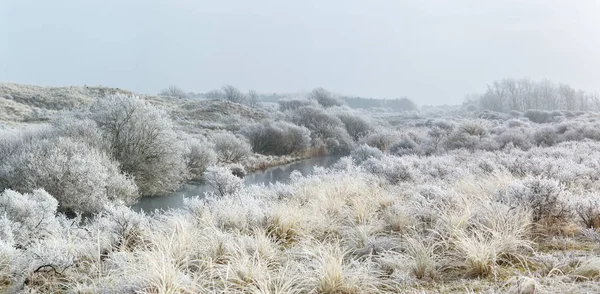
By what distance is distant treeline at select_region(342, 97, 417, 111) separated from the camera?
475 ft

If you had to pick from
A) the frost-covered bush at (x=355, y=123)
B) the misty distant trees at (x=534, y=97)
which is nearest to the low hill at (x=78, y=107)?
the frost-covered bush at (x=355, y=123)

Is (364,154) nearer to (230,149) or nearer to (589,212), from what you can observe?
(230,149)

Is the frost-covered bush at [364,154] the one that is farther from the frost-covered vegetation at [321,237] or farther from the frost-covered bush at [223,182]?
the frost-covered bush at [223,182]

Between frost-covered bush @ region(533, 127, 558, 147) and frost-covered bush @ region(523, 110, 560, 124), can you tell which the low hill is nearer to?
frost-covered bush @ region(533, 127, 558, 147)

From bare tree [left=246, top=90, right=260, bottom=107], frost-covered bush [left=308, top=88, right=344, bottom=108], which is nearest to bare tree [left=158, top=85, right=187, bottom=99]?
bare tree [left=246, top=90, right=260, bottom=107]

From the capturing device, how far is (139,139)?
1557cm

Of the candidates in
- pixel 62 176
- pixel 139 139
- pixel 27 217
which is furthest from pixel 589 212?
pixel 139 139

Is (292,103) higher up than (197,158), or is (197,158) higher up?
(292,103)

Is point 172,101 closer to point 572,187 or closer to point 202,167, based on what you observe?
point 202,167

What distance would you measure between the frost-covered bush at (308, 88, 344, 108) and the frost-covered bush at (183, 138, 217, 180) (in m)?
40.9

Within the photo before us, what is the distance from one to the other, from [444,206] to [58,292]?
4655mm

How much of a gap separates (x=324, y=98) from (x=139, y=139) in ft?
160

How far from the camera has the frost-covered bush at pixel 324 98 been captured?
62.2 metres

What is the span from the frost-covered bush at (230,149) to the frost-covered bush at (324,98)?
35959 mm
